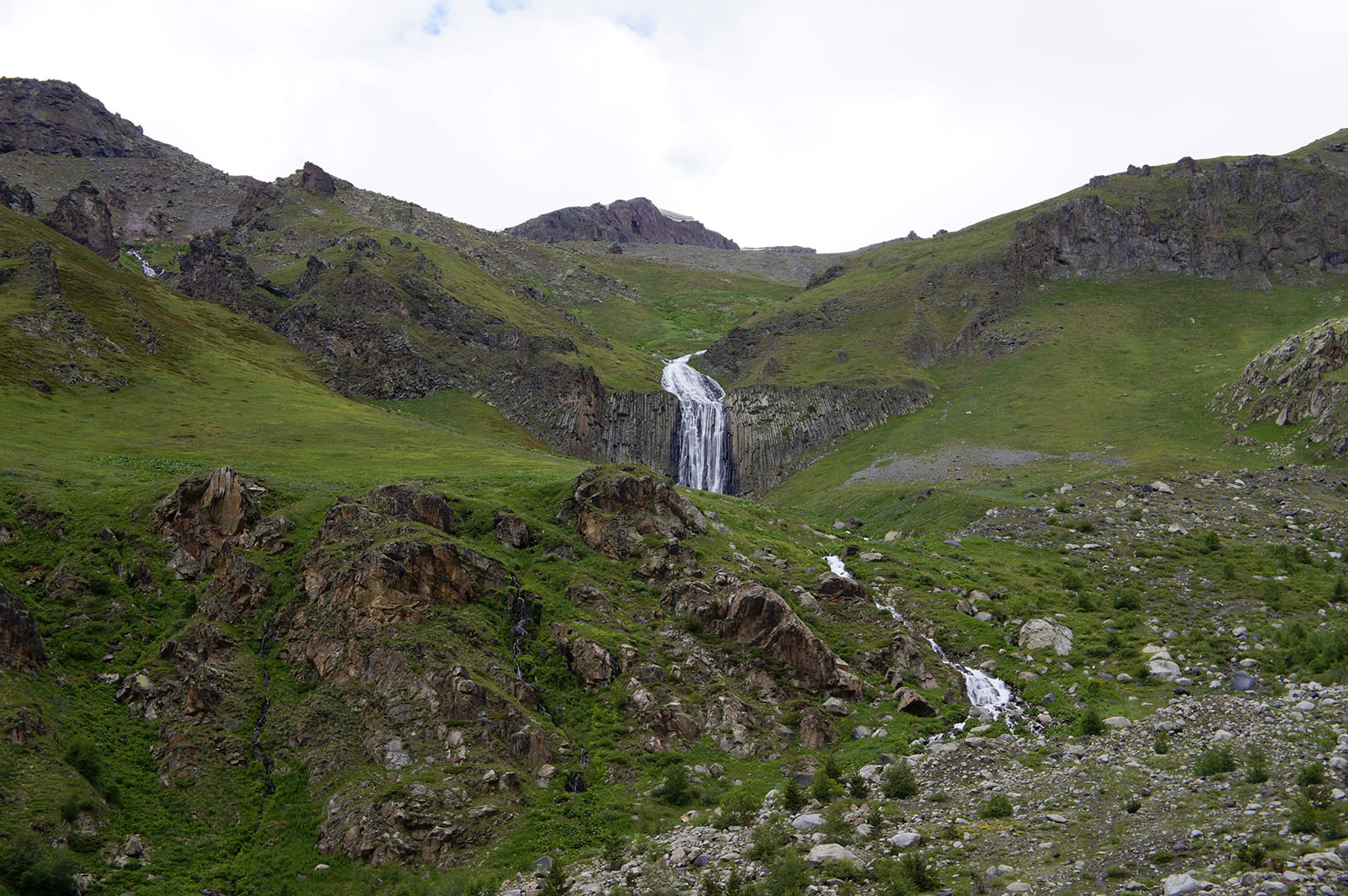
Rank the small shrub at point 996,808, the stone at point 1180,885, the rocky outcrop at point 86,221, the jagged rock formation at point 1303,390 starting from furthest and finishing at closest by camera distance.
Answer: the rocky outcrop at point 86,221 < the jagged rock formation at point 1303,390 < the small shrub at point 996,808 < the stone at point 1180,885

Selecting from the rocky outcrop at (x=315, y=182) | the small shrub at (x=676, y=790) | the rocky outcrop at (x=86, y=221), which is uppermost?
the rocky outcrop at (x=315, y=182)

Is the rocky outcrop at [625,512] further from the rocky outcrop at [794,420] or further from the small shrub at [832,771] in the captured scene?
the rocky outcrop at [794,420]

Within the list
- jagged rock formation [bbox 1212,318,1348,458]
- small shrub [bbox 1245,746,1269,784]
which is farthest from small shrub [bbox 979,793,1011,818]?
jagged rock formation [bbox 1212,318,1348,458]

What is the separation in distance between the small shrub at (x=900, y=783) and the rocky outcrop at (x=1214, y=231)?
117 metres

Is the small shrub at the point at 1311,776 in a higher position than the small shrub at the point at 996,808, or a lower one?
higher

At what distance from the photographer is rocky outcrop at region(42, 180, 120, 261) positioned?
376 ft

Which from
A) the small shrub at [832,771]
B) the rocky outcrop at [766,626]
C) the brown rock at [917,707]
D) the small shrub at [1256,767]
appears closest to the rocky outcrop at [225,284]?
the rocky outcrop at [766,626]

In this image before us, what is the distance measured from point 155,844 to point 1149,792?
3004 cm

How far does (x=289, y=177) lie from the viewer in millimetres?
196000

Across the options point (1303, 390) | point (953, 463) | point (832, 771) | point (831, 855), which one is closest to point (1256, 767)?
point (831, 855)

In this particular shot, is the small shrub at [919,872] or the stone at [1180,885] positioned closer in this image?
the stone at [1180,885]

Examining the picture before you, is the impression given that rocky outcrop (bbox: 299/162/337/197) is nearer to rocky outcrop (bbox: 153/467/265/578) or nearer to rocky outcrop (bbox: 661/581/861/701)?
rocky outcrop (bbox: 153/467/265/578)

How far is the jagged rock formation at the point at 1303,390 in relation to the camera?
215 ft

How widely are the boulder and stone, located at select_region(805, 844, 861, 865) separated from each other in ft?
68.1
